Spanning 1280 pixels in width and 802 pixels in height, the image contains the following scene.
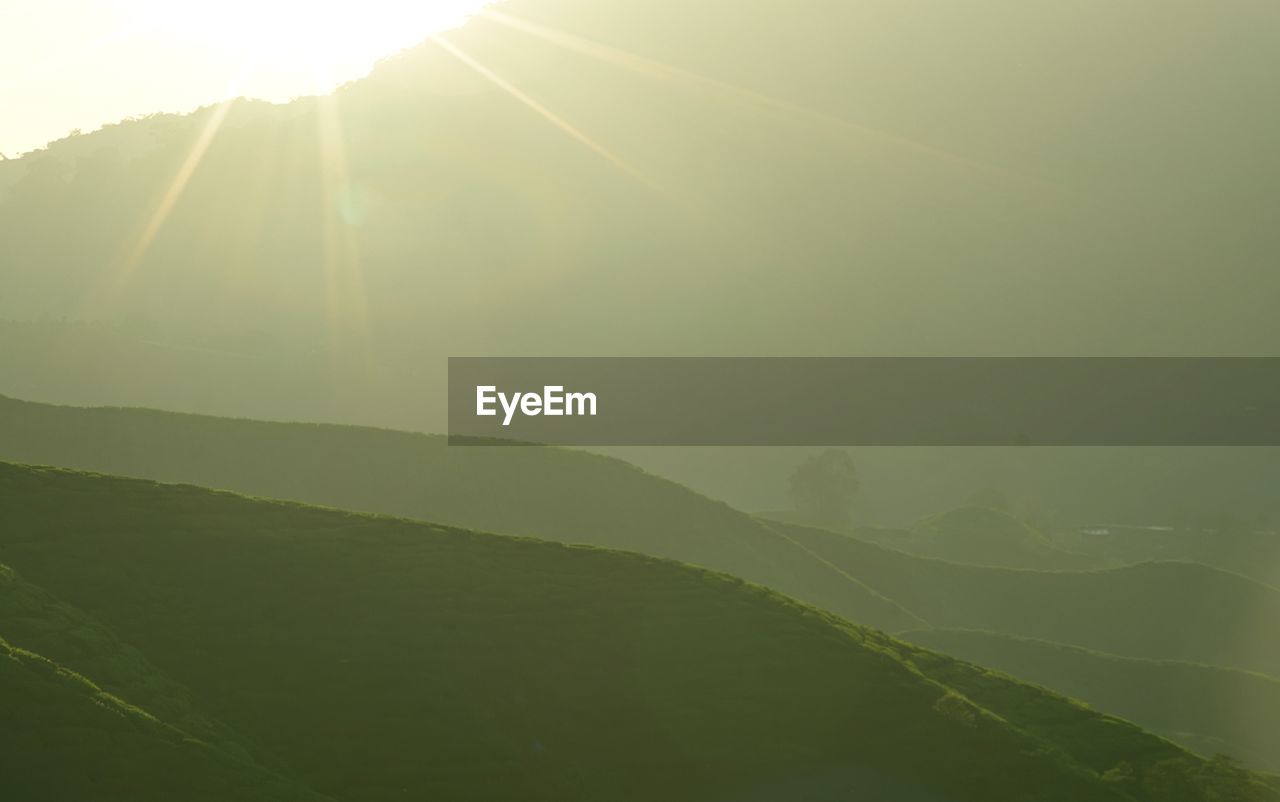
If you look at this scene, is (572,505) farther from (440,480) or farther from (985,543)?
(985,543)

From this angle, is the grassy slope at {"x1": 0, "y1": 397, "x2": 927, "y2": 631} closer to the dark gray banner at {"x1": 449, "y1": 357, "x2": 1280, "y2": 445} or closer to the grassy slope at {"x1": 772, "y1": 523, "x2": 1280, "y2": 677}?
the grassy slope at {"x1": 772, "y1": 523, "x2": 1280, "y2": 677}

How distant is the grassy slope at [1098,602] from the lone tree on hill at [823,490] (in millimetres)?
38100

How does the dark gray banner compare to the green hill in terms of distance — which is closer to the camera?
the green hill

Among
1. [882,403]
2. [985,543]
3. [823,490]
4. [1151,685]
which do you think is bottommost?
[1151,685]

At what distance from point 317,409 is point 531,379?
48.4 metres

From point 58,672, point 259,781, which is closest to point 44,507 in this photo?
point 58,672

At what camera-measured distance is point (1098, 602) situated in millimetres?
74000

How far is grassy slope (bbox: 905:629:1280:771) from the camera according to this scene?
170 ft

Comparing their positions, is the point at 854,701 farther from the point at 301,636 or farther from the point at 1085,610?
the point at 1085,610

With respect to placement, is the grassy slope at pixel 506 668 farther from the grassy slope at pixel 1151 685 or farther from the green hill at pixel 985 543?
the green hill at pixel 985 543

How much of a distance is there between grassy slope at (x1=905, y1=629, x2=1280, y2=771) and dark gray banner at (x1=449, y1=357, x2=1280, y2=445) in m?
99.3

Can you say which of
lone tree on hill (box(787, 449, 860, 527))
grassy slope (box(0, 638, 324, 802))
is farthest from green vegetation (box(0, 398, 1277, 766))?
lone tree on hill (box(787, 449, 860, 527))

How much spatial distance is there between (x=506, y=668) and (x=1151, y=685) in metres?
44.4

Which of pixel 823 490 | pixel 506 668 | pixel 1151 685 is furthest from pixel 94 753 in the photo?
pixel 823 490
